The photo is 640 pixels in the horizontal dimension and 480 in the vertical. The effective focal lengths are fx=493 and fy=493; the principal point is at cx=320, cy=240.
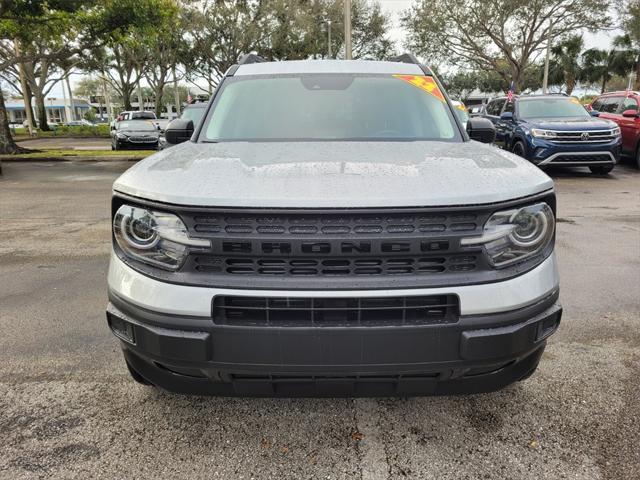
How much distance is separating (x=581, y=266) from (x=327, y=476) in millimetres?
3865

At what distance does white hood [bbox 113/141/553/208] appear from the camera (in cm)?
179

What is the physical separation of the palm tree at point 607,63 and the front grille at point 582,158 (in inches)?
1617

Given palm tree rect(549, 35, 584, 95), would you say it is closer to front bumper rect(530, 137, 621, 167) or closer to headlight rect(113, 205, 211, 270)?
front bumper rect(530, 137, 621, 167)

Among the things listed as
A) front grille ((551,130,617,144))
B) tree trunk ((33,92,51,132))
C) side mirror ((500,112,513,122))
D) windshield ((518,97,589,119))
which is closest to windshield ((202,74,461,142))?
front grille ((551,130,617,144))

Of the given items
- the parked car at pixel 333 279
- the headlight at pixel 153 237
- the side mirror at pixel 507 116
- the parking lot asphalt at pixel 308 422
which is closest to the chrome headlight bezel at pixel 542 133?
the side mirror at pixel 507 116

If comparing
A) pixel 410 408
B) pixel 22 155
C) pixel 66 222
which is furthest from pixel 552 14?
pixel 410 408

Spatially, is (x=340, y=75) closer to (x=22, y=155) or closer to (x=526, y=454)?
(x=526, y=454)

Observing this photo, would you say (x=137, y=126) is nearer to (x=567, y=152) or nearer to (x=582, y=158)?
(x=567, y=152)

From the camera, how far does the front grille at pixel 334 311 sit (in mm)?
1783

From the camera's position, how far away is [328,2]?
31.6 metres

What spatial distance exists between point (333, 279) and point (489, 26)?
29358mm

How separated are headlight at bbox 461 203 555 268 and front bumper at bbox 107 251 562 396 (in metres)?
0.09

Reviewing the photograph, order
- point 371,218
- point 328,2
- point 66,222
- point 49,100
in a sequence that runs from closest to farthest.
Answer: point 371,218, point 66,222, point 328,2, point 49,100

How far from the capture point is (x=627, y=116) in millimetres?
11766
